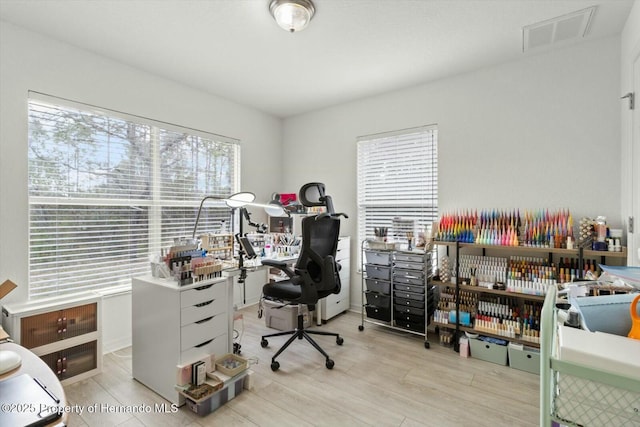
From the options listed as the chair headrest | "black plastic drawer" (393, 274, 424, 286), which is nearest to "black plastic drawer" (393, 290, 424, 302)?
"black plastic drawer" (393, 274, 424, 286)

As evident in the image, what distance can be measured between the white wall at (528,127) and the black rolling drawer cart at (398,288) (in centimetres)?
76

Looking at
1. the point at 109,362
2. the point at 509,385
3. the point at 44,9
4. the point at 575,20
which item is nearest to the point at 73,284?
the point at 109,362

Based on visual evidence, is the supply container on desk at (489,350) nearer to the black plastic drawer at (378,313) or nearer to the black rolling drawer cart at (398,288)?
the black rolling drawer cart at (398,288)

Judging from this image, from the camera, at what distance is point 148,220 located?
3.08 metres

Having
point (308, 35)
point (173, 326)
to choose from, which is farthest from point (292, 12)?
point (173, 326)

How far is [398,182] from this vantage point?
11.6 ft

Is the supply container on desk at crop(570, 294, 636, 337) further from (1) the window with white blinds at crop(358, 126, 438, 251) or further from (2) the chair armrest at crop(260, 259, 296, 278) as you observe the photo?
(1) the window with white blinds at crop(358, 126, 438, 251)

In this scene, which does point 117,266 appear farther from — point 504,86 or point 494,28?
point 504,86

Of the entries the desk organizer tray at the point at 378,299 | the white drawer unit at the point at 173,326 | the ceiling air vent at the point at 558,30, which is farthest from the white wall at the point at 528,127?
the white drawer unit at the point at 173,326

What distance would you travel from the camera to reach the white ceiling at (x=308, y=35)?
6.75 feet

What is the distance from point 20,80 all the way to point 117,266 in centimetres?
167

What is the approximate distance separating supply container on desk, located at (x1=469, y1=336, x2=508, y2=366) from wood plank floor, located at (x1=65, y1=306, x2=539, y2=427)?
0.06 metres

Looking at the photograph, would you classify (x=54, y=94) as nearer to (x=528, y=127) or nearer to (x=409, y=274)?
(x=409, y=274)

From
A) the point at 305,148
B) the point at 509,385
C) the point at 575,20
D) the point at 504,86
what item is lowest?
the point at 509,385
